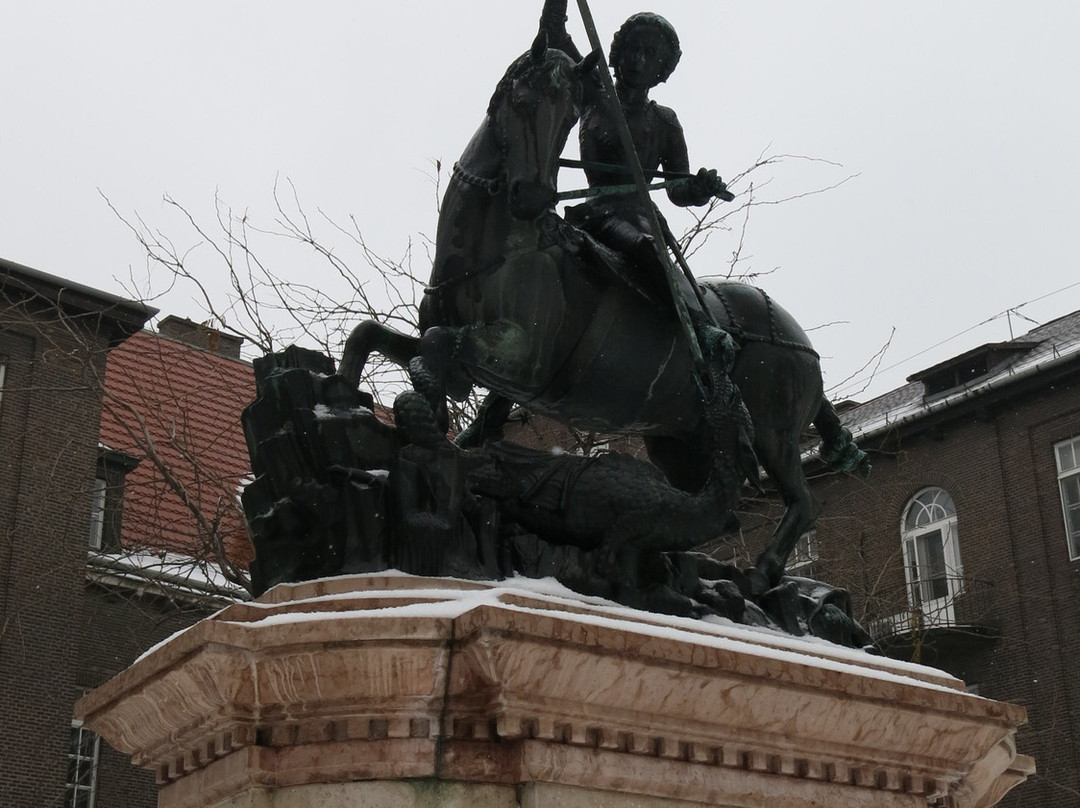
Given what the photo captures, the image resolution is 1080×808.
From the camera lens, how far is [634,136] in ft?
23.3

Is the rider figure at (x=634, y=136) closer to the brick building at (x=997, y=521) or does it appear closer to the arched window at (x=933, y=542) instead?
the brick building at (x=997, y=521)

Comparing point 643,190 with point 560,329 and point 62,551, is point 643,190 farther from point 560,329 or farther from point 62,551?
point 62,551

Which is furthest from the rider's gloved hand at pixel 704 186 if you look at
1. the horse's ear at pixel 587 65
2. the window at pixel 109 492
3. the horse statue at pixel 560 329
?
the window at pixel 109 492

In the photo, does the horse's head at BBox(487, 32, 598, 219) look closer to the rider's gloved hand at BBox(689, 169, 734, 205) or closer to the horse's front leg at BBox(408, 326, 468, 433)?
the horse's front leg at BBox(408, 326, 468, 433)

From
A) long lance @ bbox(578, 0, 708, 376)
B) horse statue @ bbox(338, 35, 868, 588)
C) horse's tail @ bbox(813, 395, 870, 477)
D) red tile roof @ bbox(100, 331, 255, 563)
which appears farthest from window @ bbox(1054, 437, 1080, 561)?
long lance @ bbox(578, 0, 708, 376)

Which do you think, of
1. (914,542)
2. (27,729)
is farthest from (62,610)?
(914,542)

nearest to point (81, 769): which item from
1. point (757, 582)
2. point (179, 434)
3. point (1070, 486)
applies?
point (179, 434)

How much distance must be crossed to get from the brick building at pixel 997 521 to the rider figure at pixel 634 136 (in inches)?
644

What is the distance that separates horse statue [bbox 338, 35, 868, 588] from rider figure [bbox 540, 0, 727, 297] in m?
0.31

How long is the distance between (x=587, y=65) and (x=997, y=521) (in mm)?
21069

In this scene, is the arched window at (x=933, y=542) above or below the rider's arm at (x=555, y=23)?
above

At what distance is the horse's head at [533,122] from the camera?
614 cm

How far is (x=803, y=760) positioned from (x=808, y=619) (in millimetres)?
1284

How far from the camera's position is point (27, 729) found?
824 inches
